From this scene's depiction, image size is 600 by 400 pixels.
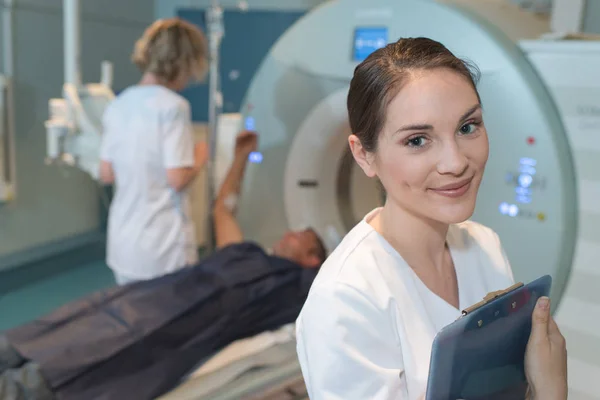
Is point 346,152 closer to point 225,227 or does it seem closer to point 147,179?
point 225,227

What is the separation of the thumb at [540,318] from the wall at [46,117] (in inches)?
109

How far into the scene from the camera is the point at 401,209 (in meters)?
0.88

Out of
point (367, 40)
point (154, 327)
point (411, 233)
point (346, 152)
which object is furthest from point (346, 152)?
point (411, 233)

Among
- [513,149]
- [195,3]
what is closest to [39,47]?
[195,3]

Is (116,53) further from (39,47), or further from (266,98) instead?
(266,98)

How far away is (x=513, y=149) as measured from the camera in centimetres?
161

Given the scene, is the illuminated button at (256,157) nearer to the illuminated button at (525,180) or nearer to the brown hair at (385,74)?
the illuminated button at (525,180)

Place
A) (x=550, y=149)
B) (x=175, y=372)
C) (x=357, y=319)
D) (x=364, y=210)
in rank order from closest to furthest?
1. (x=357, y=319)
2. (x=550, y=149)
3. (x=175, y=372)
4. (x=364, y=210)

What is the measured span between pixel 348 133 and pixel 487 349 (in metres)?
1.44

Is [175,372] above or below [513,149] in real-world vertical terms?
below

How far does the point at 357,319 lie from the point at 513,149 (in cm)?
97

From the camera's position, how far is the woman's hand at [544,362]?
2.67 feet

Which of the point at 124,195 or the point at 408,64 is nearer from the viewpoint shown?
the point at 408,64

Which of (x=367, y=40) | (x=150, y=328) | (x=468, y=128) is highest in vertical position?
(x=367, y=40)
